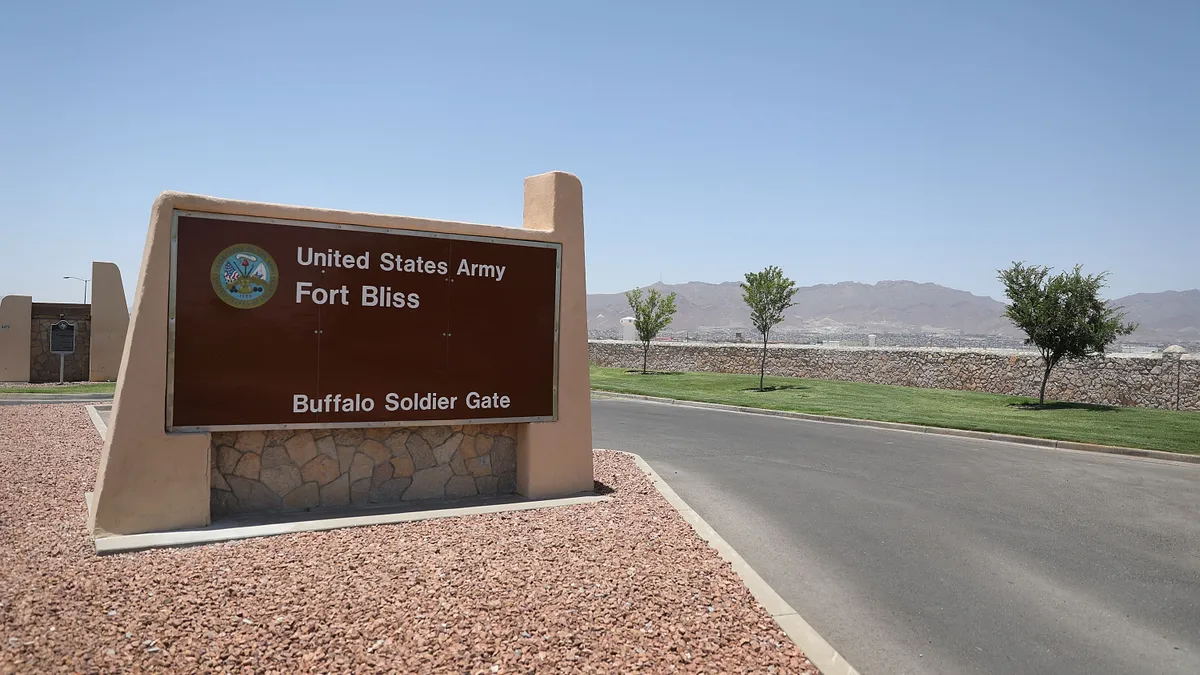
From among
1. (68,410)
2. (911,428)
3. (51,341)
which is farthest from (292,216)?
(51,341)

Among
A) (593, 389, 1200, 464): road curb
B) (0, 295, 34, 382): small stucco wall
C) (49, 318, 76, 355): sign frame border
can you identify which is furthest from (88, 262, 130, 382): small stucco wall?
(593, 389, 1200, 464): road curb

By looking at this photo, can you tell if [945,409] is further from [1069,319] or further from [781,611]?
[781,611]

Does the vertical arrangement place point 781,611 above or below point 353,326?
below

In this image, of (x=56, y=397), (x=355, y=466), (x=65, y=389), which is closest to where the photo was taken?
(x=355, y=466)

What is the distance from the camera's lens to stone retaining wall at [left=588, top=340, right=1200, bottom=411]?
2367 centimetres

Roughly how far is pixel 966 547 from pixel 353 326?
617 cm

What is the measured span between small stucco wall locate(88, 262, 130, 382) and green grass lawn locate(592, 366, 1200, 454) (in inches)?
595

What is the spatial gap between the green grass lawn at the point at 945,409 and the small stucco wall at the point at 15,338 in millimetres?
17684

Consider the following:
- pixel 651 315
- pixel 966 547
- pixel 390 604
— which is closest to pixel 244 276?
pixel 390 604

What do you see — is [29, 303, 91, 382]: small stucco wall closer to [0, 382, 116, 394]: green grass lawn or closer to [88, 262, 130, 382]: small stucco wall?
[88, 262, 130, 382]: small stucco wall

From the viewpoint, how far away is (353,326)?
297 inches

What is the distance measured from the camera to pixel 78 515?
6883 mm

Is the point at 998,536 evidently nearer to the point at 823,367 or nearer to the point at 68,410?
the point at 68,410

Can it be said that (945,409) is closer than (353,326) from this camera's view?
No
